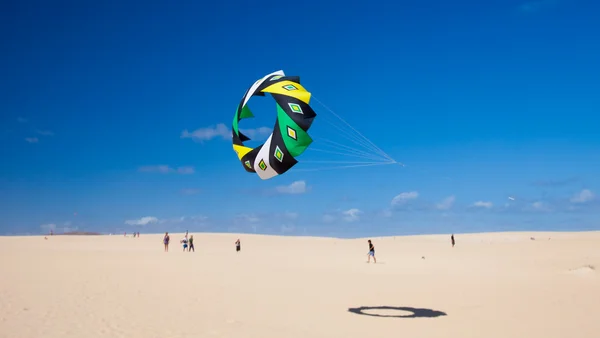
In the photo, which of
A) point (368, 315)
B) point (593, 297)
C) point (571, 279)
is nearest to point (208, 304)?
point (368, 315)

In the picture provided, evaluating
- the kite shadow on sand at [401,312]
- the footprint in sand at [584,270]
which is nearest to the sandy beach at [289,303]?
the kite shadow on sand at [401,312]

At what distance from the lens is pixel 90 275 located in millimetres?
20031

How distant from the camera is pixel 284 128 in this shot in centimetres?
1198

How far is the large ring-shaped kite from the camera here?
11.9m

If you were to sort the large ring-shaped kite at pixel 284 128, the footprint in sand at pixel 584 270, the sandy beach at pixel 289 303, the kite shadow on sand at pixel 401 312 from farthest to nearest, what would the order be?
1. the footprint in sand at pixel 584 270
2. the kite shadow on sand at pixel 401 312
3. the large ring-shaped kite at pixel 284 128
4. the sandy beach at pixel 289 303

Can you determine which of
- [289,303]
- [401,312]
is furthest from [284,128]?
[401,312]

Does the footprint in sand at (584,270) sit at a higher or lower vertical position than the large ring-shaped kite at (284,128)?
lower

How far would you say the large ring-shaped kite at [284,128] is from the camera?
11874mm

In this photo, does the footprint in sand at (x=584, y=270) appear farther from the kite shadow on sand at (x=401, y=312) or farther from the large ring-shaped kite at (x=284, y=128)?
→ the large ring-shaped kite at (x=284, y=128)

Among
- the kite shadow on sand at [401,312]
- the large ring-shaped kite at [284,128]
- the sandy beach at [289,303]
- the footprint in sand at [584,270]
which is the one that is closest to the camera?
the sandy beach at [289,303]

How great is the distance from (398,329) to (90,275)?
14232 mm

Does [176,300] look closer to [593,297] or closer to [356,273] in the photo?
[356,273]

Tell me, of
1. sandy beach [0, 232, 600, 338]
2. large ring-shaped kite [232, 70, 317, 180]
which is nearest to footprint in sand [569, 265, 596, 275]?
sandy beach [0, 232, 600, 338]

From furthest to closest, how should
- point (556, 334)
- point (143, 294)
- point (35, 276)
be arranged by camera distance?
point (35, 276)
point (143, 294)
point (556, 334)
